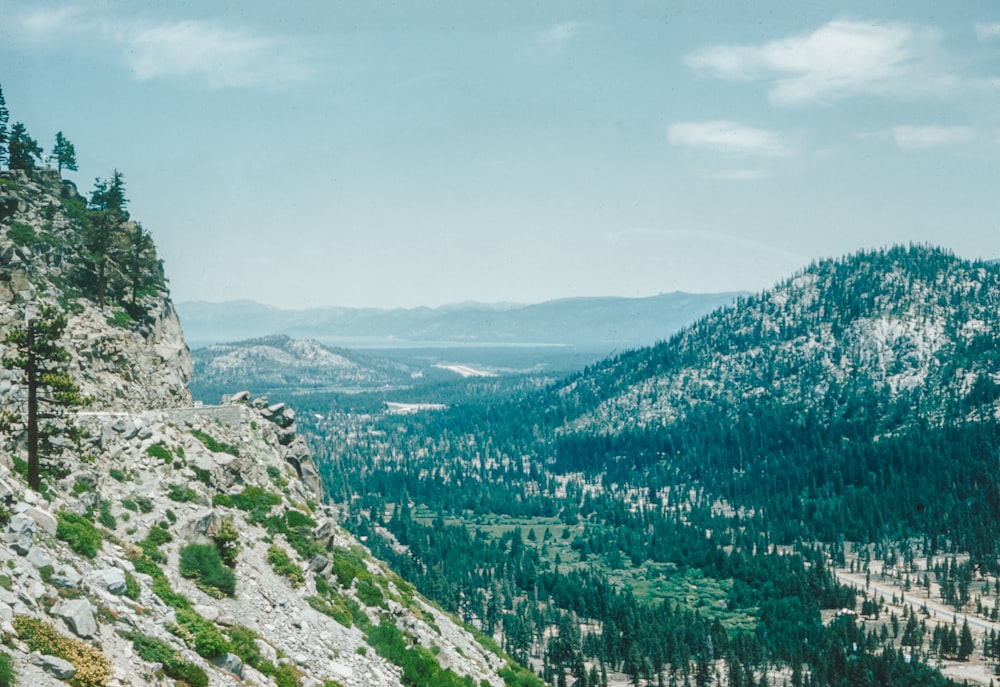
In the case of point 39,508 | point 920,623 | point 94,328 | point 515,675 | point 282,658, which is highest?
point 94,328

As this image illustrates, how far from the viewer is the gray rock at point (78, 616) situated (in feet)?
102

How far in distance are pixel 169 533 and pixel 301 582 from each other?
9779 millimetres

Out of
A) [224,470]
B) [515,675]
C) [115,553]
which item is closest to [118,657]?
[115,553]

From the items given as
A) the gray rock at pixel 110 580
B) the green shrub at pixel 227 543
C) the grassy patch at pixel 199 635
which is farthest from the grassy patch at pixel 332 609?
the gray rock at pixel 110 580

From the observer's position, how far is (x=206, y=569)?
152 feet

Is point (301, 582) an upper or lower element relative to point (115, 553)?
lower

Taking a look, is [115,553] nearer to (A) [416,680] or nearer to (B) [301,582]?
(B) [301,582]

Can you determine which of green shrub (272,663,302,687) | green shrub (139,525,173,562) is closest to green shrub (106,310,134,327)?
green shrub (139,525,173,562)

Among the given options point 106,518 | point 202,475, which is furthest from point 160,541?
point 202,475

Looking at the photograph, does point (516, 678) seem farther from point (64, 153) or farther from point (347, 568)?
point (64, 153)

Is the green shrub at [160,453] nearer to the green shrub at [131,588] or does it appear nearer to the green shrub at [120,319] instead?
the green shrub at [131,588]

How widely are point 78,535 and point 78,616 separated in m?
8.53

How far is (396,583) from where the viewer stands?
245 ft

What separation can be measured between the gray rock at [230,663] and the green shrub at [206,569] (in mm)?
8686
